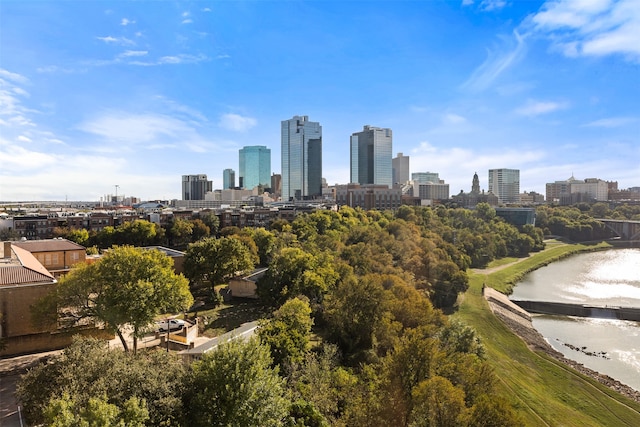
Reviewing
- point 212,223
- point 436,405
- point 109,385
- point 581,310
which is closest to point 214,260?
point 109,385

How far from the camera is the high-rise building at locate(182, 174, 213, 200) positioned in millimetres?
189000

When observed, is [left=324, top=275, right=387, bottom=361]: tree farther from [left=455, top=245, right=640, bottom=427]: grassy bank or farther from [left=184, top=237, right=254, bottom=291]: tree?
[left=184, top=237, right=254, bottom=291]: tree

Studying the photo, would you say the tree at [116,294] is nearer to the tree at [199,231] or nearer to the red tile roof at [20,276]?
the red tile roof at [20,276]

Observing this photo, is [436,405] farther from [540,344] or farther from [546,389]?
[540,344]

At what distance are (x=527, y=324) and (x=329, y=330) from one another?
75.8ft

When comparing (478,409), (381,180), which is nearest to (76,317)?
(478,409)

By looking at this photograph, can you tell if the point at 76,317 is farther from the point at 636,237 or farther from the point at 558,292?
the point at 636,237

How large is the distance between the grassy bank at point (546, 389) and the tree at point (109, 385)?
1689 cm

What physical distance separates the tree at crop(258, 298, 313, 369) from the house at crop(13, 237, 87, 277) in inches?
859

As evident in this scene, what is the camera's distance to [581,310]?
39.8 meters

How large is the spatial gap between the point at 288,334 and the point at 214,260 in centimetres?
1720

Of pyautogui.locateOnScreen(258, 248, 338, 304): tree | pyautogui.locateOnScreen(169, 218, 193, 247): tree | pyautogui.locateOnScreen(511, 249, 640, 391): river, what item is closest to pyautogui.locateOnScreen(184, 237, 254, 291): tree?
pyautogui.locateOnScreen(258, 248, 338, 304): tree

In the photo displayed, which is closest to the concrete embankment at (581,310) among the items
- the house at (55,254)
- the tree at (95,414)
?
the tree at (95,414)

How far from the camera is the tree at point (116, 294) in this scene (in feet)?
61.0
